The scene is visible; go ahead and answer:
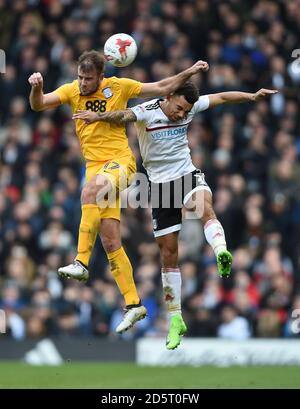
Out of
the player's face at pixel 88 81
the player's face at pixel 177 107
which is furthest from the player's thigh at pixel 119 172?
the player's face at pixel 88 81

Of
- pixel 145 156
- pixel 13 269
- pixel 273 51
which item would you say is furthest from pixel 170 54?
pixel 145 156

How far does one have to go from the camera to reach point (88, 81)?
1423 centimetres

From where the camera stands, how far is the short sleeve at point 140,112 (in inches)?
576

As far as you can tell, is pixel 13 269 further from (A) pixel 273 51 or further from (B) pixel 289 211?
(A) pixel 273 51

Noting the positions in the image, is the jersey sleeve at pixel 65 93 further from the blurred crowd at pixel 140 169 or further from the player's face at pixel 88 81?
the blurred crowd at pixel 140 169

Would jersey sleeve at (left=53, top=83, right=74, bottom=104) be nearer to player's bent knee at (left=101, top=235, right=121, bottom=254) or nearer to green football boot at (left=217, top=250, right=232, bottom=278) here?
player's bent knee at (left=101, top=235, right=121, bottom=254)

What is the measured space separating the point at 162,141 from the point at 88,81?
4.26 ft

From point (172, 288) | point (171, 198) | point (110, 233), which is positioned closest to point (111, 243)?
point (110, 233)

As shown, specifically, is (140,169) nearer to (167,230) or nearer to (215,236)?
(167,230)

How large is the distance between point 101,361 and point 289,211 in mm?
4186

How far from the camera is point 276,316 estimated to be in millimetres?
20125

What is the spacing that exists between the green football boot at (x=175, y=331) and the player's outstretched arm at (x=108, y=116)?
8.24 feet

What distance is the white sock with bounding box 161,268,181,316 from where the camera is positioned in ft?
50.0

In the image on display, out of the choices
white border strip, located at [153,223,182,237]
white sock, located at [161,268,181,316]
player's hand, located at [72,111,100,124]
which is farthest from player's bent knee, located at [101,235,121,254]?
player's hand, located at [72,111,100,124]
